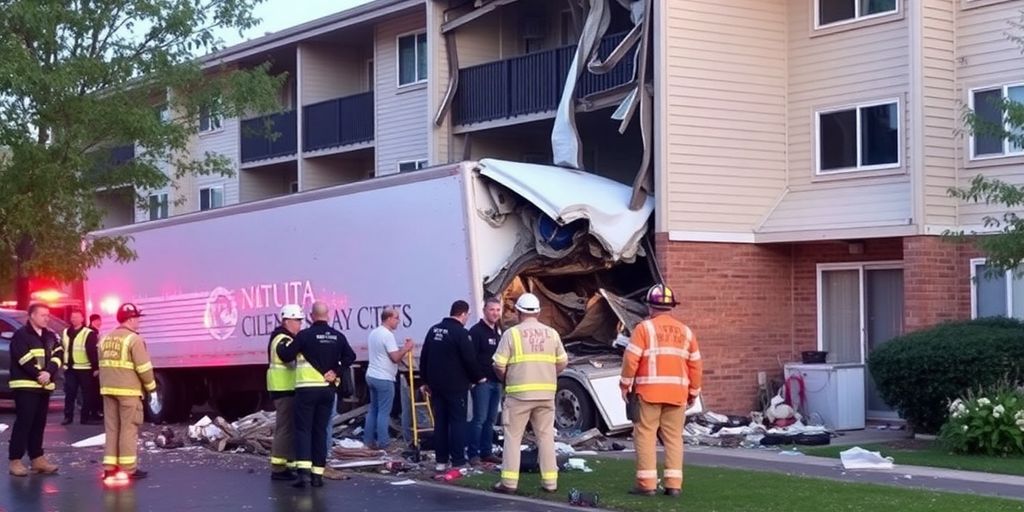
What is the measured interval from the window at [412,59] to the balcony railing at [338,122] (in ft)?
3.71

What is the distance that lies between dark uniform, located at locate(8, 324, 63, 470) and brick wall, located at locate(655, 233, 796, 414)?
8.46 meters

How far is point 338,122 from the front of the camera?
30.9 metres

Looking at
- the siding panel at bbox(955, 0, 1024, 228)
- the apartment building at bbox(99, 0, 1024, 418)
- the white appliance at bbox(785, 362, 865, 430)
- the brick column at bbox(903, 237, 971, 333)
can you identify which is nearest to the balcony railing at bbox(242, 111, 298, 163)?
the apartment building at bbox(99, 0, 1024, 418)

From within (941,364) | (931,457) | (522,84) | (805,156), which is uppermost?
(522,84)

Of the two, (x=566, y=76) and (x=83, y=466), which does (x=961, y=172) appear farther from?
(x=83, y=466)

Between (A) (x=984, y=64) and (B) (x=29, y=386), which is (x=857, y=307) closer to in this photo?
(A) (x=984, y=64)

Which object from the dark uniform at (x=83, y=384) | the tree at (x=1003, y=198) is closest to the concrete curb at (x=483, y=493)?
the tree at (x=1003, y=198)

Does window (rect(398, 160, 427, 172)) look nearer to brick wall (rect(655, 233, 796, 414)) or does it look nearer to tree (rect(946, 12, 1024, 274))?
brick wall (rect(655, 233, 796, 414))

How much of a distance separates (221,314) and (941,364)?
1019 cm

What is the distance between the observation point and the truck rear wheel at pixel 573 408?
18438mm

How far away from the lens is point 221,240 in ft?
72.2

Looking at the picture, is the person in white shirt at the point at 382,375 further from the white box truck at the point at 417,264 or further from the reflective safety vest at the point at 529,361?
the reflective safety vest at the point at 529,361

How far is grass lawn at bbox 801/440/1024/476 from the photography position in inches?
599

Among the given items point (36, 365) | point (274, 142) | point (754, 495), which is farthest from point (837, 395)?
point (274, 142)
